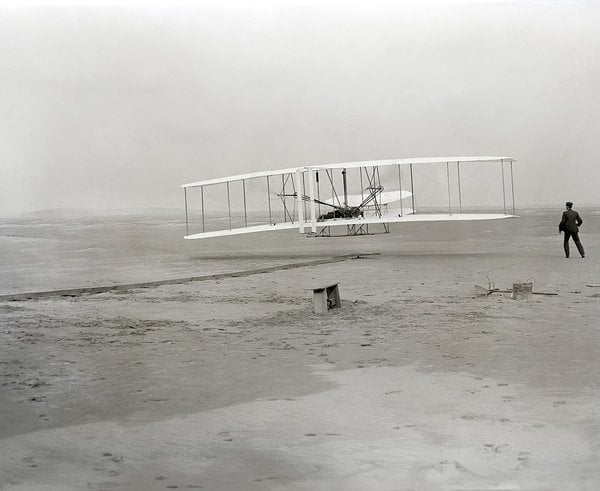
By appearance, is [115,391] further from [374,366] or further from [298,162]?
[298,162]

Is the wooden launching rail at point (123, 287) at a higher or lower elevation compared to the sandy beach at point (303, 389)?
higher

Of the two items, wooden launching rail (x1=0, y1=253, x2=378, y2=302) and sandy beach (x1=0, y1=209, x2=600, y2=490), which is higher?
wooden launching rail (x1=0, y1=253, x2=378, y2=302)

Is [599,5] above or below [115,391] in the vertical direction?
above

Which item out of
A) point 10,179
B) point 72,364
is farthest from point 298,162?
point 72,364

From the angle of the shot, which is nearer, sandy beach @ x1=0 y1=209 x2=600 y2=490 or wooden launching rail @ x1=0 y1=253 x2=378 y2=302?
sandy beach @ x1=0 y1=209 x2=600 y2=490

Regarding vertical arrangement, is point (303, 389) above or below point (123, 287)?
below

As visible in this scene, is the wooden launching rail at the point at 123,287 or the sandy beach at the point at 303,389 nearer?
the sandy beach at the point at 303,389

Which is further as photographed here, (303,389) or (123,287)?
(123,287)

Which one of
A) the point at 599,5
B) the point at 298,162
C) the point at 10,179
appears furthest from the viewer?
the point at 298,162
